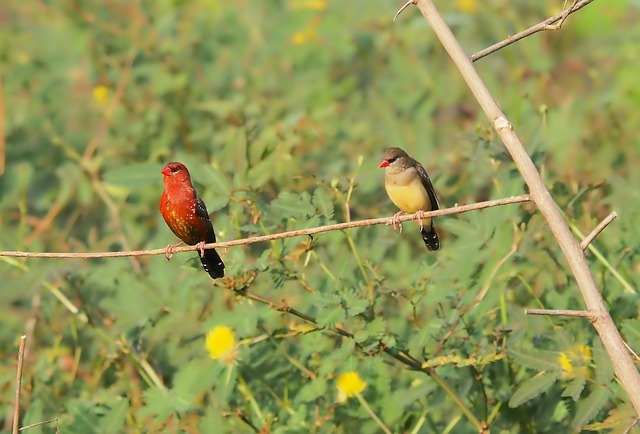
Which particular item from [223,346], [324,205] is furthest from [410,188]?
[223,346]

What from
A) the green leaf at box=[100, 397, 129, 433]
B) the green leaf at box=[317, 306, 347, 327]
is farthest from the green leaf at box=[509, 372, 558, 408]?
the green leaf at box=[100, 397, 129, 433]

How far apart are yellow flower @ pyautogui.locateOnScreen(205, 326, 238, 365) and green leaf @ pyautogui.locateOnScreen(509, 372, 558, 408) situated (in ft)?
3.52

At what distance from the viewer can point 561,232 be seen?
2811 millimetres

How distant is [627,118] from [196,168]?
12.8ft

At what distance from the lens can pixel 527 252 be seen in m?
4.68

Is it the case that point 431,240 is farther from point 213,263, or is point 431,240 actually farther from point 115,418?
point 115,418

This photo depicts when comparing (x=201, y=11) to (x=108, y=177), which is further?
(x=201, y=11)

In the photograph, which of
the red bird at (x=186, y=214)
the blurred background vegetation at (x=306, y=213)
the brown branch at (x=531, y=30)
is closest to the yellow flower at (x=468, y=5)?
the blurred background vegetation at (x=306, y=213)

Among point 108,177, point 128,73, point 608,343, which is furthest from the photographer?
point 128,73

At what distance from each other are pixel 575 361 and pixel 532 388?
0.18 m

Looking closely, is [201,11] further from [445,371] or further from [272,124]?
[445,371]

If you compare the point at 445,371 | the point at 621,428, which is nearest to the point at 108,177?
the point at 445,371

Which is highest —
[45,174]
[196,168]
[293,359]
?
[45,174]

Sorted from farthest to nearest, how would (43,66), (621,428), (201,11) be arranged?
(201,11) → (43,66) → (621,428)
